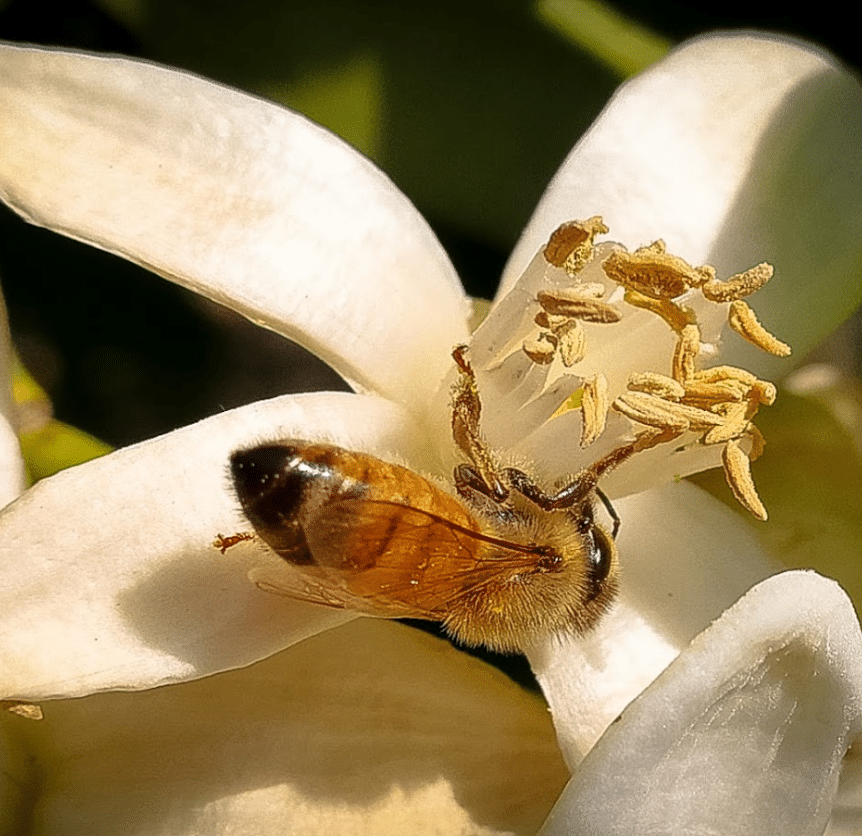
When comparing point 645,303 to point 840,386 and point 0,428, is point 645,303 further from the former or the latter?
point 0,428

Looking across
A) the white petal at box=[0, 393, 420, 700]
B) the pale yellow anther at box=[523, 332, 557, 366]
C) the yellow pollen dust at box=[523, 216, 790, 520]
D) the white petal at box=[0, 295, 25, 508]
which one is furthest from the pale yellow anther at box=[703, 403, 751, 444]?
the white petal at box=[0, 295, 25, 508]

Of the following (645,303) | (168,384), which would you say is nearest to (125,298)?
(168,384)

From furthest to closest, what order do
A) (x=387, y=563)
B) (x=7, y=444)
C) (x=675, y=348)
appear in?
(x=675, y=348)
(x=7, y=444)
(x=387, y=563)

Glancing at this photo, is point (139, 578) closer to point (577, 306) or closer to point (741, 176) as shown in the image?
point (577, 306)

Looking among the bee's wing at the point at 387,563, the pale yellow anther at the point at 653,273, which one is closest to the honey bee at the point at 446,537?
the bee's wing at the point at 387,563

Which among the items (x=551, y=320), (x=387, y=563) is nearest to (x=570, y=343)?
(x=551, y=320)
